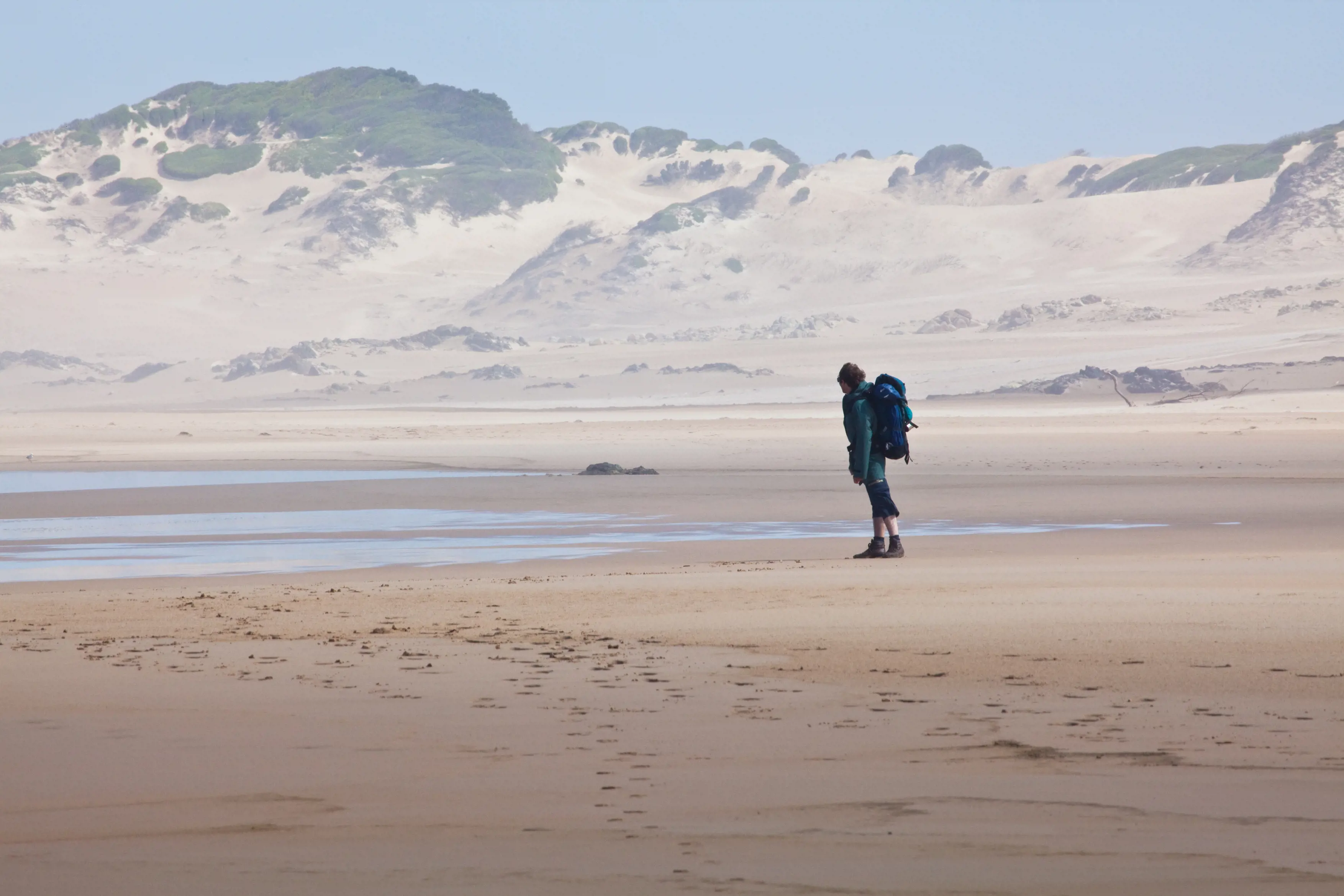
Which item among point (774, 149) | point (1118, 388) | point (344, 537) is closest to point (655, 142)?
point (774, 149)

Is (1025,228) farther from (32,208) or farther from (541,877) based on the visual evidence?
(541,877)

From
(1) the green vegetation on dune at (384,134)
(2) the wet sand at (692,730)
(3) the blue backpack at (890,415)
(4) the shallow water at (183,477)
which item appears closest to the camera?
(2) the wet sand at (692,730)

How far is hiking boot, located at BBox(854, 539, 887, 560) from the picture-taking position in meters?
9.61

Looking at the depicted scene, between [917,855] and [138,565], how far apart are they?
837cm

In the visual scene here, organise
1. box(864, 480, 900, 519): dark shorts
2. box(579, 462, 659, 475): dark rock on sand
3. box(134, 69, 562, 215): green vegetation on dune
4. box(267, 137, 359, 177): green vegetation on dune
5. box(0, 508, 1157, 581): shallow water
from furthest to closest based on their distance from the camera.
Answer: box(267, 137, 359, 177): green vegetation on dune, box(134, 69, 562, 215): green vegetation on dune, box(579, 462, 659, 475): dark rock on sand, box(0, 508, 1157, 581): shallow water, box(864, 480, 900, 519): dark shorts

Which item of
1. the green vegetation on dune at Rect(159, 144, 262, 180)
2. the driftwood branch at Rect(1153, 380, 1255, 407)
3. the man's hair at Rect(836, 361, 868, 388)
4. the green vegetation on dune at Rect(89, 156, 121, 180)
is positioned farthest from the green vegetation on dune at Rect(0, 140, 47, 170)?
the man's hair at Rect(836, 361, 868, 388)

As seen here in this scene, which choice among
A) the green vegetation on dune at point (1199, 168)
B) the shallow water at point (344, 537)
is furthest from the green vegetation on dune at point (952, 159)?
the shallow water at point (344, 537)

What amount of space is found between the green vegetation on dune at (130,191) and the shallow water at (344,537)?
355 ft

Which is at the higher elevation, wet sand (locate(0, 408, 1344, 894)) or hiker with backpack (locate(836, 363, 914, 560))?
hiker with backpack (locate(836, 363, 914, 560))

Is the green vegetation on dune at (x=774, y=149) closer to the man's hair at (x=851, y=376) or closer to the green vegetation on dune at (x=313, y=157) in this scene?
the green vegetation on dune at (x=313, y=157)

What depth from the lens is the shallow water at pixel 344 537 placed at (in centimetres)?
1067

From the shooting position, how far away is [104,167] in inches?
4852

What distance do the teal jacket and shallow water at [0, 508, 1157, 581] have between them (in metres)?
2.12

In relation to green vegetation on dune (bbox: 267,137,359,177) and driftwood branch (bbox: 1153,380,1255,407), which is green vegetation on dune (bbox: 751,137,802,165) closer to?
green vegetation on dune (bbox: 267,137,359,177)
